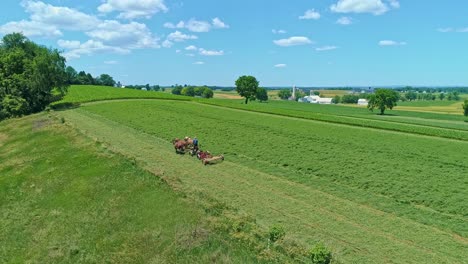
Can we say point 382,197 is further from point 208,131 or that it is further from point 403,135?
point 208,131

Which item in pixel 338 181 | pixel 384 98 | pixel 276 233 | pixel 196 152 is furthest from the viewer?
pixel 384 98

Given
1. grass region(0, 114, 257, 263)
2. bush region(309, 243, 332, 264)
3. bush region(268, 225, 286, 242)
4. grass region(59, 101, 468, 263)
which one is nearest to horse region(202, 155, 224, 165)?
grass region(59, 101, 468, 263)

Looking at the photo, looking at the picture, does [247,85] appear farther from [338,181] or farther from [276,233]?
[276,233]

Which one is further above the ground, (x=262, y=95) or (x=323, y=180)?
(x=262, y=95)

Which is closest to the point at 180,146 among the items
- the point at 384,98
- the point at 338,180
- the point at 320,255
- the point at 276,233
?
the point at 338,180

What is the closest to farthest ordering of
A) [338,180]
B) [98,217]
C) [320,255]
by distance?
1. [320,255]
2. [98,217]
3. [338,180]

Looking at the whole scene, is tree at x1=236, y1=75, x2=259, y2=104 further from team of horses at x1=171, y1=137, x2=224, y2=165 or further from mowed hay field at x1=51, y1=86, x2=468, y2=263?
team of horses at x1=171, y1=137, x2=224, y2=165

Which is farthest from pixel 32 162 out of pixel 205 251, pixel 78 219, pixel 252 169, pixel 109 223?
pixel 205 251
